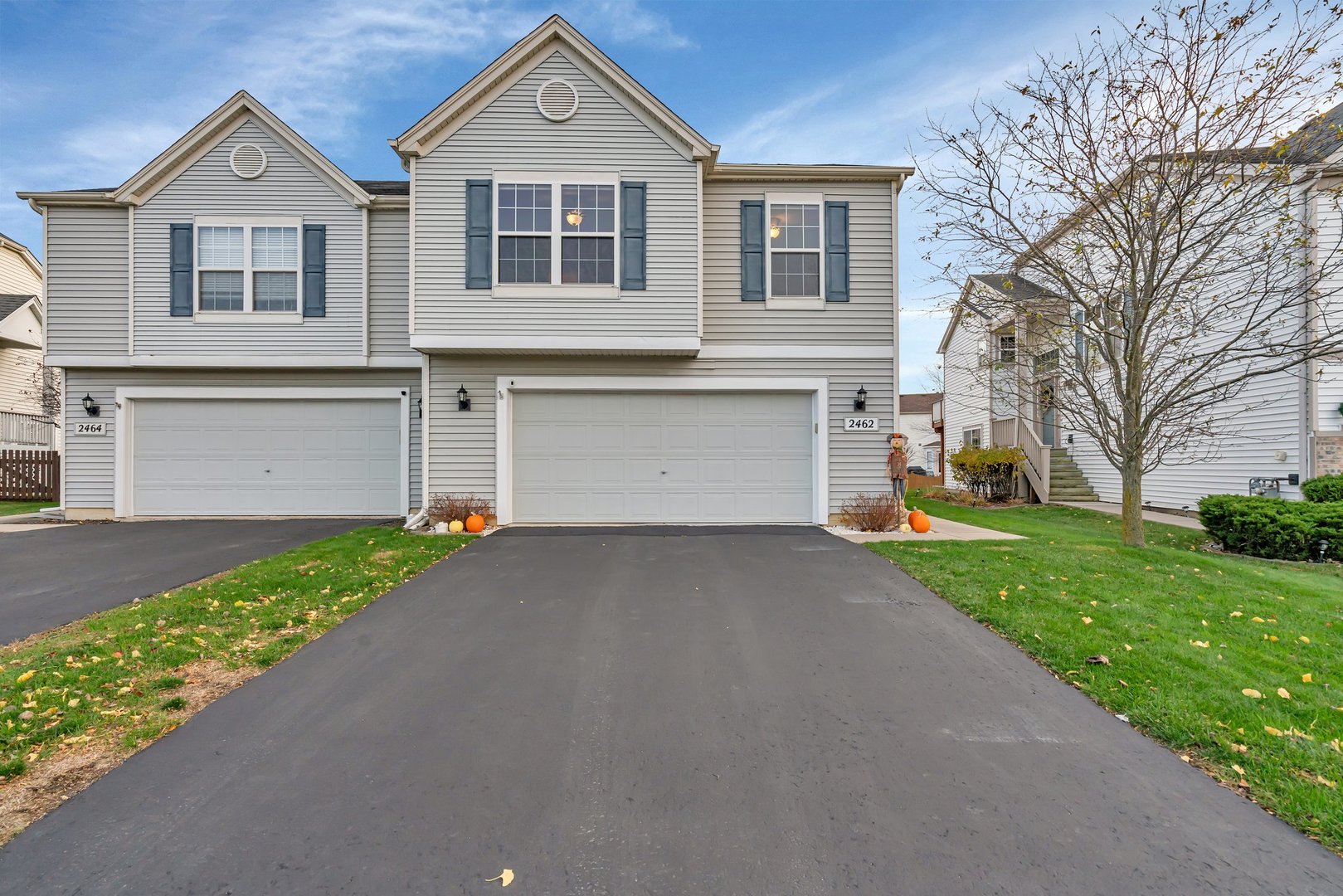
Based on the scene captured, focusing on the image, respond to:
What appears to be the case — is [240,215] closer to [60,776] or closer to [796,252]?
[796,252]

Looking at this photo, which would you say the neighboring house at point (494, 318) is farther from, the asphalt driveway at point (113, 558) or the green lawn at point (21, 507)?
the green lawn at point (21, 507)

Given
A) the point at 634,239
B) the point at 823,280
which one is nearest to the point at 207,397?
the point at 634,239

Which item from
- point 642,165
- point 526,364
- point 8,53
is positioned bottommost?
point 526,364

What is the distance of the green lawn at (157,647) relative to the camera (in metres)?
3.15

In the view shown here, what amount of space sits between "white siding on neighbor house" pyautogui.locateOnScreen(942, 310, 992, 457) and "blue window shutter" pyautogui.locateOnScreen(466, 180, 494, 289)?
45.6 ft

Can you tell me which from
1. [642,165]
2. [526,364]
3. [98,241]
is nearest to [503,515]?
[526,364]

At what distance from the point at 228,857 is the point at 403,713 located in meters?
1.19

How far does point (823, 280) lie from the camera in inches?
403

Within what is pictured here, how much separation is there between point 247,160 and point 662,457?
9332 millimetres

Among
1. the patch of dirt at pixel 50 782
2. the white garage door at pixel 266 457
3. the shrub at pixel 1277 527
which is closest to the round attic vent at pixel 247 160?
the white garage door at pixel 266 457

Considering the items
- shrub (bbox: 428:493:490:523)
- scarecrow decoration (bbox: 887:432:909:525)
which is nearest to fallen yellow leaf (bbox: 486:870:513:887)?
shrub (bbox: 428:493:490:523)

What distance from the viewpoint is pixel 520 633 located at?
15.7ft

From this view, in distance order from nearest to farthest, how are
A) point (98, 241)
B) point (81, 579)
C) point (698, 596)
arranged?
1. point (698, 596)
2. point (81, 579)
3. point (98, 241)

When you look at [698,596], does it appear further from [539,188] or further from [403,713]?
[539,188]
